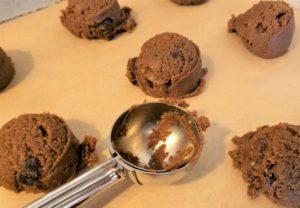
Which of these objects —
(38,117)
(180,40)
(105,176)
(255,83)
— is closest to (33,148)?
(38,117)

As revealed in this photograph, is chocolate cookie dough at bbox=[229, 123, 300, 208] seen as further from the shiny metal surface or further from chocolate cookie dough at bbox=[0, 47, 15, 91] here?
chocolate cookie dough at bbox=[0, 47, 15, 91]

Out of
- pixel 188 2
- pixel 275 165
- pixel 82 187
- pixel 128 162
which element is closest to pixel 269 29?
pixel 188 2

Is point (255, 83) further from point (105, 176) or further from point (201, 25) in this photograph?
point (105, 176)

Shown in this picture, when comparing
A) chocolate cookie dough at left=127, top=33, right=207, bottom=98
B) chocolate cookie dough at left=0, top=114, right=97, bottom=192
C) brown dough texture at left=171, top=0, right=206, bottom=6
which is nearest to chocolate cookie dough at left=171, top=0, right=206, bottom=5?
brown dough texture at left=171, top=0, right=206, bottom=6

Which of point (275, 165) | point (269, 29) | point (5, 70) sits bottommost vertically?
point (275, 165)

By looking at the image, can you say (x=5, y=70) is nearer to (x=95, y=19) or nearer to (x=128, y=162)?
(x=95, y=19)

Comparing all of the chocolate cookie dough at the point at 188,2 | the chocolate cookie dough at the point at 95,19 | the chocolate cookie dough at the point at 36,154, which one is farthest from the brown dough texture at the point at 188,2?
the chocolate cookie dough at the point at 36,154

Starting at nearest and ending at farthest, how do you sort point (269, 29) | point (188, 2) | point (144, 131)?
point (144, 131) → point (269, 29) → point (188, 2)
